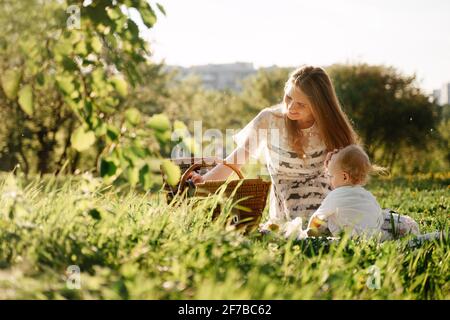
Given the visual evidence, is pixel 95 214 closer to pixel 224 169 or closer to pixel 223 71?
pixel 224 169

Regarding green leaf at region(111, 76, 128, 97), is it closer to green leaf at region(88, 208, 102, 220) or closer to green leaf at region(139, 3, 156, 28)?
green leaf at region(139, 3, 156, 28)

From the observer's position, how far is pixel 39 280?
250 cm

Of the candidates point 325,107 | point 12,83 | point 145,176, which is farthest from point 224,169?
point 12,83

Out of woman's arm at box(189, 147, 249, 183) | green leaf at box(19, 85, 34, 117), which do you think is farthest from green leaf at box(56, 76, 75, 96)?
woman's arm at box(189, 147, 249, 183)

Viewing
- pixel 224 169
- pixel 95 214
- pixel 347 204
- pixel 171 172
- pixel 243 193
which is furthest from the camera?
pixel 224 169

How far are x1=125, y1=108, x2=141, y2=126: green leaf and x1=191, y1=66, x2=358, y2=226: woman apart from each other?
2.19 meters

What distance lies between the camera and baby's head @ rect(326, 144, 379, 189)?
4.59m

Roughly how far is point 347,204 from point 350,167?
322 millimetres

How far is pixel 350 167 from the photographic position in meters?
4.59

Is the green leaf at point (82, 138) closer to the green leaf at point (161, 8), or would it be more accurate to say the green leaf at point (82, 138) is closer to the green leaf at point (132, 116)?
the green leaf at point (132, 116)

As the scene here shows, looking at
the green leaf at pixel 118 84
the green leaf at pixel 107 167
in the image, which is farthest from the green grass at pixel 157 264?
the green leaf at pixel 118 84
